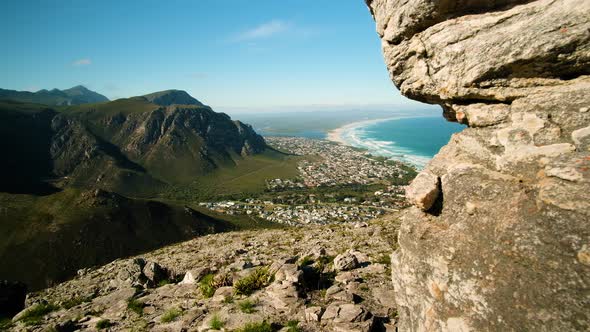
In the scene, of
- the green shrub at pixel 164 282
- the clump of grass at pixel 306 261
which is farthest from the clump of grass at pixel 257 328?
the green shrub at pixel 164 282

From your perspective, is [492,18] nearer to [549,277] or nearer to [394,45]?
[394,45]

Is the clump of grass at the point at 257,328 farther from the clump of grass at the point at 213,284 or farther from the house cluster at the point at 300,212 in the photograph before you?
the house cluster at the point at 300,212

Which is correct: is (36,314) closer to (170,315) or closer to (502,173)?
(170,315)

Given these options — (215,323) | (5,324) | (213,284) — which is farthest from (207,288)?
(5,324)

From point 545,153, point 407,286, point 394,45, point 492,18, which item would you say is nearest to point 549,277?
point 545,153

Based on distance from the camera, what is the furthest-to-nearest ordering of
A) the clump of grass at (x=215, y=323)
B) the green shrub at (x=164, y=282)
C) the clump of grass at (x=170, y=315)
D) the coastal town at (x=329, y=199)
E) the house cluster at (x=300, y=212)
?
the coastal town at (x=329, y=199), the house cluster at (x=300, y=212), the green shrub at (x=164, y=282), the clump of grass at (x=170, y=315), the clump of grass at (x=215, y=323)
